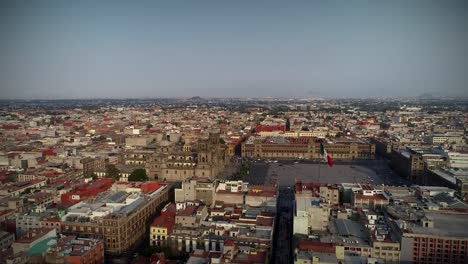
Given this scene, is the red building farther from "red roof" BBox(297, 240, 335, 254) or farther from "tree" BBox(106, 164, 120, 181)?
"red roof" BBox(297, 240, 335, 254)

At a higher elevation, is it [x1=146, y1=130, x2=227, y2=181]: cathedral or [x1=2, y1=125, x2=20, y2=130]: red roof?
[x1=2, y1=125, x2=20, y2=130]: red roof

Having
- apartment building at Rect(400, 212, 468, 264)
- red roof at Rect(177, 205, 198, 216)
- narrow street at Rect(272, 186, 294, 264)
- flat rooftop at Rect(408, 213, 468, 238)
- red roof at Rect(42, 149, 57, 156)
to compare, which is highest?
red roof at Rect(42, 149, 57, 156)

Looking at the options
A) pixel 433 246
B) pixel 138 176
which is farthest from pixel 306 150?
pixel 433 246

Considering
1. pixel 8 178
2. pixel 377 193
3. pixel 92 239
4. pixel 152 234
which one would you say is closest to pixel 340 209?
pixel 377 193

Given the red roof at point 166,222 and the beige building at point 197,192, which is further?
the beige building at point 197,192

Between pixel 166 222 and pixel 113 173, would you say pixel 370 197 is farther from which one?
pixel 113 173

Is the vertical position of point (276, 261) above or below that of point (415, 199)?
below

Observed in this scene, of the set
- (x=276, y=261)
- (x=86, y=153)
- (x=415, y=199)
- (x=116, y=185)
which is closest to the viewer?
(x=276, y=261)

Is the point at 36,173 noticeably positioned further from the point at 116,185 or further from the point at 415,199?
the point at 415,199

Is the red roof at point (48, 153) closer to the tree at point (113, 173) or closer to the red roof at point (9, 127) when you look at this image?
the tree at point (113, 173)

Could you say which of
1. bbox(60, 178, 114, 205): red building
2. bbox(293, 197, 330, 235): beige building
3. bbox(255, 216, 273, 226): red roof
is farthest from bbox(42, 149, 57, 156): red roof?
bbox(293, 197, 330, 235): beige building

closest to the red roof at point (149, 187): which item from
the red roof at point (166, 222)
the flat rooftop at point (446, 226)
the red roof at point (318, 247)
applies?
the red roof at point (166, 222)
